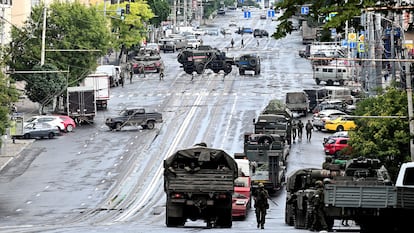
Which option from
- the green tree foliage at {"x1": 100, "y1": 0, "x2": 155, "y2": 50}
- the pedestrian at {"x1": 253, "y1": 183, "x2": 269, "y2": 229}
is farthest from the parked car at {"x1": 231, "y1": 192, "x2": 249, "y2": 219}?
the green tree foliage at {"x1": 100, "y1": 0, "x2": 155, "y2": 50}

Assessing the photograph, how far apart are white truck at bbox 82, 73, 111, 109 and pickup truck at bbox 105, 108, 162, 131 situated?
8787 mm

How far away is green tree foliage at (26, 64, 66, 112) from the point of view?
8519cm

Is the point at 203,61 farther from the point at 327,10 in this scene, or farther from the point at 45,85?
the point at 327,10

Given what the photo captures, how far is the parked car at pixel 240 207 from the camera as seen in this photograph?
48.2 m

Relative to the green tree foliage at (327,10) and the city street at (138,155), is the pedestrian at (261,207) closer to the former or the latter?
the city street at (138,155)

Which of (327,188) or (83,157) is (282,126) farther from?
(327,188)

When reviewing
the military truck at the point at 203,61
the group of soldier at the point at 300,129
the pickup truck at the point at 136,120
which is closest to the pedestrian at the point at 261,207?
the group of soldier at the point at 300,129

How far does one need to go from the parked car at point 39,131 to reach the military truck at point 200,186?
132 ft

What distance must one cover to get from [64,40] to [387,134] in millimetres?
37930

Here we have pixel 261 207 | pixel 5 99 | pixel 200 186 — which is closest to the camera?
pixel 200 186

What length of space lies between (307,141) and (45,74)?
61.4 ft

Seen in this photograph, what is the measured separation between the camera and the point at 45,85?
8531cm

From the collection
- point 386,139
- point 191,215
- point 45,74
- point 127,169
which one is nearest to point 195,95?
point 45,74

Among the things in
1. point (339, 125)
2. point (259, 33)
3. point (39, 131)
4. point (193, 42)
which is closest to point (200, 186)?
point (39, 131)
